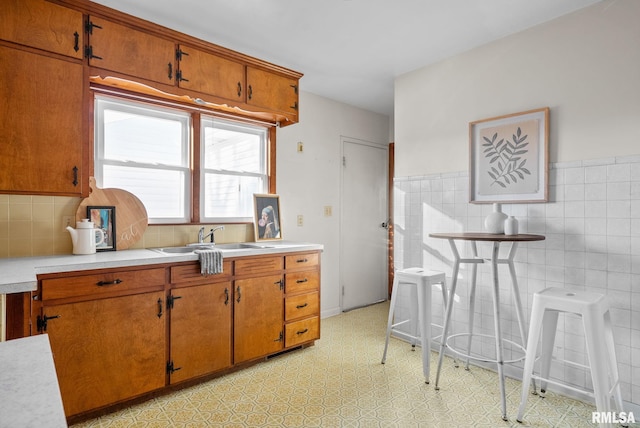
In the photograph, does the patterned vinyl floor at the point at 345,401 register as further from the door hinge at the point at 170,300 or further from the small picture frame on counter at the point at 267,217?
the small picture frame on counter at the point at 267,217

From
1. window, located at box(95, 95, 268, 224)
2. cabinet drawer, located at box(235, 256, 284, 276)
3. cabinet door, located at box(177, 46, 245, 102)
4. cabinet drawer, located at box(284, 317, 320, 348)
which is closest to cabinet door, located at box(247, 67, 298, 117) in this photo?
cabinet door, located at box(177, 46, 245, 102)

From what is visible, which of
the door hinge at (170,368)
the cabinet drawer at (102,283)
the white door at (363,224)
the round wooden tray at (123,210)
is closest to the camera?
the cabinet drawer at (102,283)

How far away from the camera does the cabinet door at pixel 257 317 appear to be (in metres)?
2.61

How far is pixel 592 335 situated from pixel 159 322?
2.44 m

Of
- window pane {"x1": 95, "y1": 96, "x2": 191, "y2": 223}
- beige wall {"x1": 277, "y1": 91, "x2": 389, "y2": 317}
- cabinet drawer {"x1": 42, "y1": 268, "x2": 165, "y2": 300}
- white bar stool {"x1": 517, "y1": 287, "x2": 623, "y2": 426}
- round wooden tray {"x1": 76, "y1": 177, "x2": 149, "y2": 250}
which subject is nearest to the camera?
white bar stool {"x1": 517, "y1": 287, "x2": 623, "y2": 426}

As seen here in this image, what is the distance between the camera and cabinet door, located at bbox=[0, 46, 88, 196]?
1.94 m

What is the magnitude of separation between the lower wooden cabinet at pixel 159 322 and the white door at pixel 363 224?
4.55 feet

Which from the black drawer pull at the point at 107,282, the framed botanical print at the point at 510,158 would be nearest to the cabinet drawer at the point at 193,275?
the black drawer pull at the point at 107,282

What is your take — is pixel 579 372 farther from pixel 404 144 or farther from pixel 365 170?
pixel 365 170

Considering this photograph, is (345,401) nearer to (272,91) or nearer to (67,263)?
(67,263)

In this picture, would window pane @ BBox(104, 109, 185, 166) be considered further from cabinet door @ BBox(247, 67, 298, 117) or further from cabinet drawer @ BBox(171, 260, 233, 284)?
cabinet drawer @ BBox(171, 260, 233, 284)

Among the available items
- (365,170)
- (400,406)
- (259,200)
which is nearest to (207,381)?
(400,406)

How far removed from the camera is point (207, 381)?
250 centimetres

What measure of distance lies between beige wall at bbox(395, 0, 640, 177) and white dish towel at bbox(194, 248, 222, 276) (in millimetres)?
1949
